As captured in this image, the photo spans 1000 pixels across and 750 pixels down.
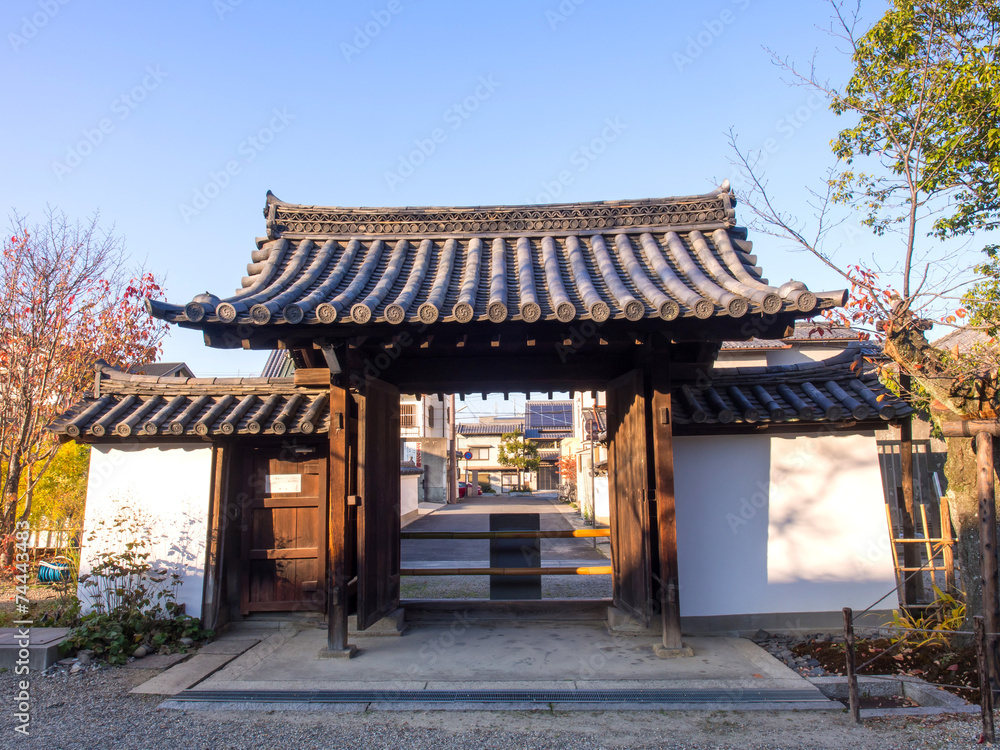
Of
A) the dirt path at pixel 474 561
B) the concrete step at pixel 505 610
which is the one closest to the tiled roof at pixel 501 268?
the concrete step at pixel 505 610

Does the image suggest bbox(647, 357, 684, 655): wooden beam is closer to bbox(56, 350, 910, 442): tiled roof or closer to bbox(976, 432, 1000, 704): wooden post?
bbox(56, 350, 910, 442): tiled roof

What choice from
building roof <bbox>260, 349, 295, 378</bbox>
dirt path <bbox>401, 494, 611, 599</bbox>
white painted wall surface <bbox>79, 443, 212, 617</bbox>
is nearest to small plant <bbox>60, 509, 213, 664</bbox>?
white painted wall surface <bbox>79, 443, 212, 617</bbox>

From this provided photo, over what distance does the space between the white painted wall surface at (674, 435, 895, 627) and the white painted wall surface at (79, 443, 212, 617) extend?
18.0ft

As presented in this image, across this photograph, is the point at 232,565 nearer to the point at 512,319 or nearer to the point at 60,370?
the point at 512,319

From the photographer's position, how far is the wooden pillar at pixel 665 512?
6.03 m

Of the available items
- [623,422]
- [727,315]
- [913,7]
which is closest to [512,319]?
[727,315]

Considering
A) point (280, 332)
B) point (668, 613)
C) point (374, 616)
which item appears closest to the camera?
point (280, 332)

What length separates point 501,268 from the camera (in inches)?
269

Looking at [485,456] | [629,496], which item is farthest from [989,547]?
[485,456]

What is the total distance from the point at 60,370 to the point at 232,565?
6487 millimetres

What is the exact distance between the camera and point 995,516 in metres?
5.21

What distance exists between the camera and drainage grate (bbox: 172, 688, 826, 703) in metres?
5.11

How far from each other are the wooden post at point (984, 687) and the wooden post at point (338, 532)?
5198 millimetres

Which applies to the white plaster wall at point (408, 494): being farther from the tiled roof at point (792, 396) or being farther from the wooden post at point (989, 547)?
the wooden post at point (989, 547)
